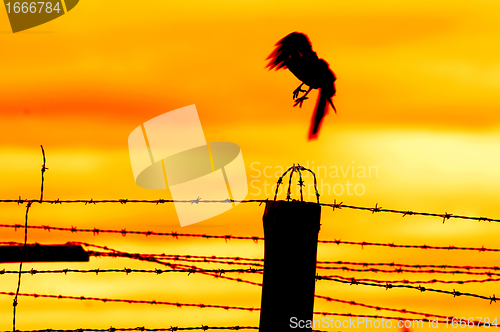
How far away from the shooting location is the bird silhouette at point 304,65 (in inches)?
200

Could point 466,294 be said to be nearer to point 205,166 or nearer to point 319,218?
point 319,218

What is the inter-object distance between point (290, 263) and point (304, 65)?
326 cm

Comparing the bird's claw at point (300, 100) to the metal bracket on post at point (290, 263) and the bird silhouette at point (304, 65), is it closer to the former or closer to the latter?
the bird silhouette at point (304, 65)

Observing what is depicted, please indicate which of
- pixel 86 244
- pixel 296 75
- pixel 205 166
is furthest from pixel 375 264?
pixel 296 75

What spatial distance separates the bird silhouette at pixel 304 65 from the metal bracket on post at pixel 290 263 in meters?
2.92

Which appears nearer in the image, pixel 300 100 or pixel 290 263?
pixel 290 263

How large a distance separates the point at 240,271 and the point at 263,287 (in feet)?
1.02

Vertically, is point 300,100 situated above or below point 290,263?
above

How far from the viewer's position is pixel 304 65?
507 cm

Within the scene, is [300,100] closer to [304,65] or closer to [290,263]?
[304,65]

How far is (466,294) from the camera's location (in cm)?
263

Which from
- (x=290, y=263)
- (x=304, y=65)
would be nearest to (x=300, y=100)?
(x=304, y=65)

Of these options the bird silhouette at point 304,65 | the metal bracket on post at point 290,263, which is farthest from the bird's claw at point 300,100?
the metal bracket on post at point 290,263

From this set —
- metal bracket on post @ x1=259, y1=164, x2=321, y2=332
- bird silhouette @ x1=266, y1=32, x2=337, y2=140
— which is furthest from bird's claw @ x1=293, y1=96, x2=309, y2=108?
metal bracket on post @ x1=259, y1=164, x2=321, y2=332
